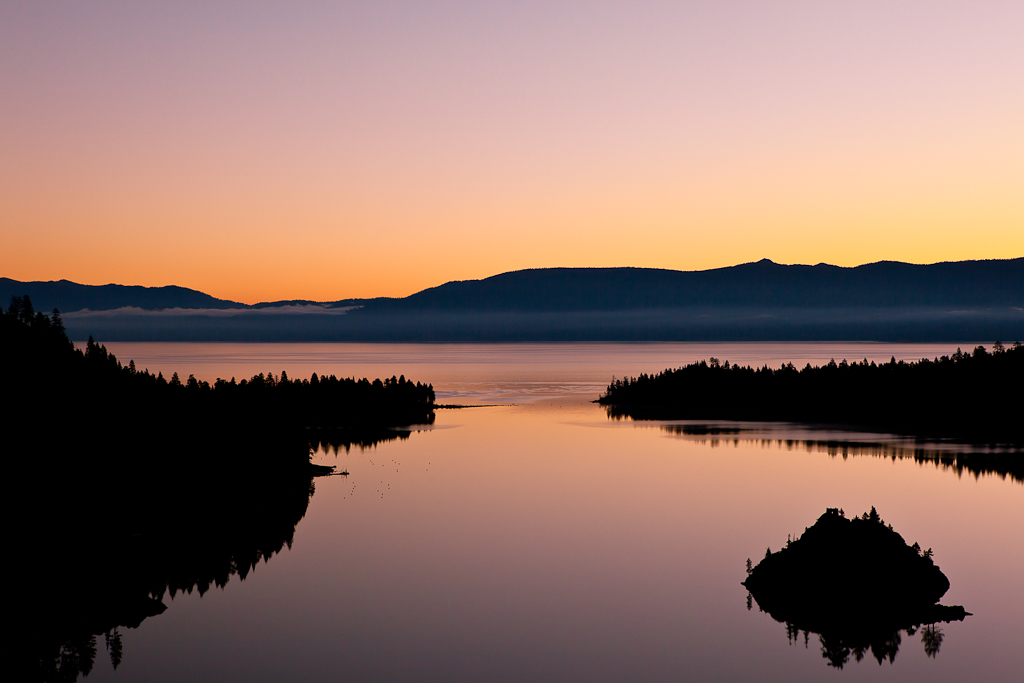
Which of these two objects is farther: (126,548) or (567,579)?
(126,548)

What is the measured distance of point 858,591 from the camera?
36531 millimetres

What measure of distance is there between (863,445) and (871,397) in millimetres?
48733

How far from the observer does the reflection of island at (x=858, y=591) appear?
115 feet

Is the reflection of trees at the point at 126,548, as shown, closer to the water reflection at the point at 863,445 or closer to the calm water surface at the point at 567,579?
the calm water surface at the point at 567,579

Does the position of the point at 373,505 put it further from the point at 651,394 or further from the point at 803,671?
the point at 651,394

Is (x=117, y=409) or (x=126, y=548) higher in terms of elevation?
(x=117, y=409)

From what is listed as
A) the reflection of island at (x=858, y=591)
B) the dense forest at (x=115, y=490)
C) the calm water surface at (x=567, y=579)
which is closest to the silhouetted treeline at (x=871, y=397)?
the calm water surface at (x=567, y=579)

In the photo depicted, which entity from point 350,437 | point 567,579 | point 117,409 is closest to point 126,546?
point 117,409

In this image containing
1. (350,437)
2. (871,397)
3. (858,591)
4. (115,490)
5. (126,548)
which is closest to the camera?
(858,591)

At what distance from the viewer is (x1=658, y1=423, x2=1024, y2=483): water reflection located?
90625 mm

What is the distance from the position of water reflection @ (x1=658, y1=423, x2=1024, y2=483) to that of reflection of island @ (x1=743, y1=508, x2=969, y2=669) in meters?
50.4

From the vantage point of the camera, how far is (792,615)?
37.6 metres

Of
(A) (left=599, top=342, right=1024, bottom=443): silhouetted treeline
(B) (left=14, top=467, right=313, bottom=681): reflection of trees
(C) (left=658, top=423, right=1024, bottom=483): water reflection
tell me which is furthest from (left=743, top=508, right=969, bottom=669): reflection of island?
(A) (left=599, top=342, right=1024, bottom=443): silhouetted treeline

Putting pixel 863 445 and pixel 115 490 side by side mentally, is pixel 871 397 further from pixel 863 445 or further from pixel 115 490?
pixel 115 490
